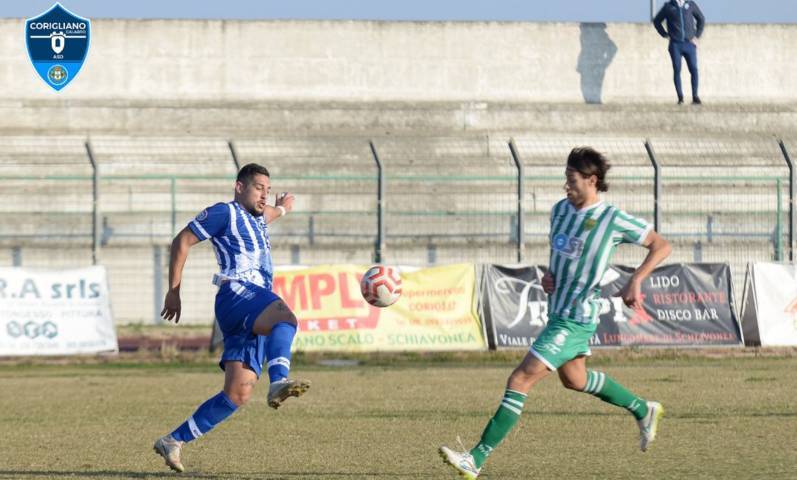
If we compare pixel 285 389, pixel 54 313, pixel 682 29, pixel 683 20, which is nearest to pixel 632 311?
pixel 54 313

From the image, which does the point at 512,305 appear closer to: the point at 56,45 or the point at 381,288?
the point at 381,288

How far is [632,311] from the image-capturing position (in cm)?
2108

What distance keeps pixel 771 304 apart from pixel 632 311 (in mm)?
2180

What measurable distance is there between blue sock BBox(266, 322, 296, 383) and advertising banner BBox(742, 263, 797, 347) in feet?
45.1

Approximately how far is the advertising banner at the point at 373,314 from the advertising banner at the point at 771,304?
165 inches

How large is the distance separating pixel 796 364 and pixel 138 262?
1211cm

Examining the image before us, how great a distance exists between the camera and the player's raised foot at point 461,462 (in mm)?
8367

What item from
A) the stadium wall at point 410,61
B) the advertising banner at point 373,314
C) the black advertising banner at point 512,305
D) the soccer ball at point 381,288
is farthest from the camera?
the stadium wall at point 410,61

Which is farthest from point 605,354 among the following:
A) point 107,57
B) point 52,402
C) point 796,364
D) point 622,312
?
point 107,57

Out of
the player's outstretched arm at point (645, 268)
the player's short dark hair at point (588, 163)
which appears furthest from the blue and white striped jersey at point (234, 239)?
the player's outstretched arm at point (645, 268)

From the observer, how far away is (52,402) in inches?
600

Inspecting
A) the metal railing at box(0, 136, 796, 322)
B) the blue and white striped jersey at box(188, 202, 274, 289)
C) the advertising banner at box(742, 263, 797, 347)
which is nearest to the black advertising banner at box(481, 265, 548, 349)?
the advertising banner at box(742, 263, 797, 347)

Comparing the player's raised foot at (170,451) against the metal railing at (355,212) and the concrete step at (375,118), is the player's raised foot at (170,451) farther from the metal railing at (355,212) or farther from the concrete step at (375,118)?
the concrete step at (375,118)

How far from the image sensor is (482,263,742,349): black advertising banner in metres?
21.0
